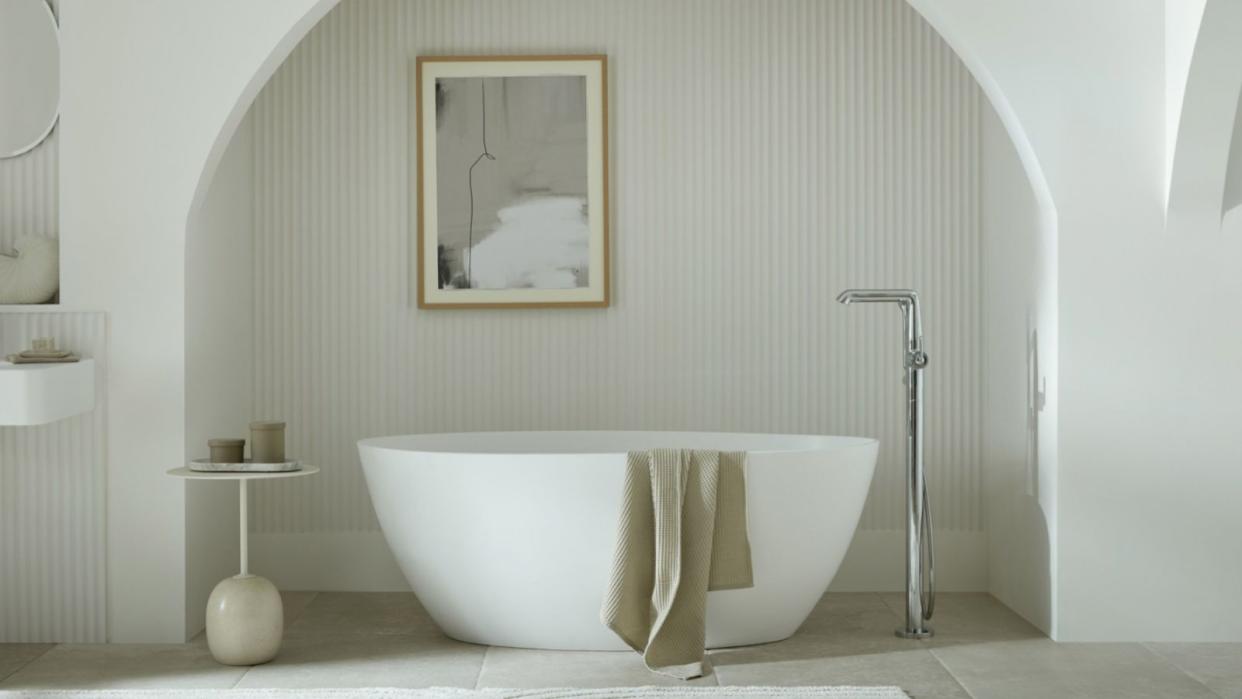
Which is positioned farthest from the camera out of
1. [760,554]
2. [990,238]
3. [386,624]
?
[990,238]

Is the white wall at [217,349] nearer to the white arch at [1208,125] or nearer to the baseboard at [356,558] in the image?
the baseboard at [356,558]

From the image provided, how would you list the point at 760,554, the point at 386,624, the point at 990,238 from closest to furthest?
the point at 760,554 < the point at 386,624 < the point at 990,238

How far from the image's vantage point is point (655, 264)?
4.70 meters

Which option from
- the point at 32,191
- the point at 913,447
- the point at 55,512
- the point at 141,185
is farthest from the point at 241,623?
the point at 913,447

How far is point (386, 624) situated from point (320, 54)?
2.14 meters

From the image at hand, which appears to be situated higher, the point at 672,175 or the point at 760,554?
the point at 672,175

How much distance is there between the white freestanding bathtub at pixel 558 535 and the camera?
3.49m

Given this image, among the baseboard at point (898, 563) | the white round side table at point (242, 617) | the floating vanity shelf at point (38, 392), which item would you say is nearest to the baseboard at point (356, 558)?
the baseboard at point (898, 563)

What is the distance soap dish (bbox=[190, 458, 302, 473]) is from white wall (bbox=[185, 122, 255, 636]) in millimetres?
273

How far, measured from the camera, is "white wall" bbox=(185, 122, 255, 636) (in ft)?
12.6

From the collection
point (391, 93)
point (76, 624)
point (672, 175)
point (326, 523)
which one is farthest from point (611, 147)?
point (76, 624)

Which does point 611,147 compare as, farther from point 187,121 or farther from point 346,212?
point 187,121

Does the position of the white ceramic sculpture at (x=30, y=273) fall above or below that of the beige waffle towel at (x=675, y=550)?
above

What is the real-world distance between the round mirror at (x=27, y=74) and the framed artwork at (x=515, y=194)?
4.30ft
